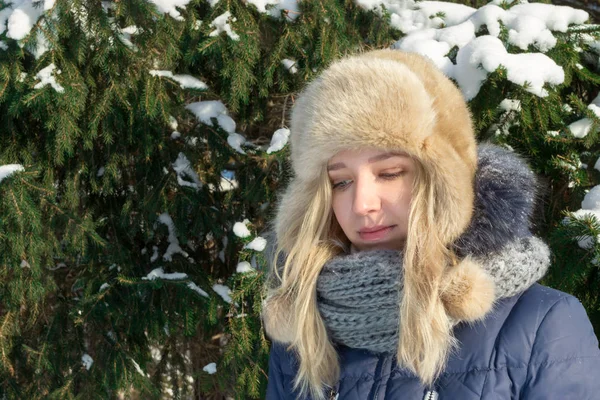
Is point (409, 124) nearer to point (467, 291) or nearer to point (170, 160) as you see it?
point (467, 291)

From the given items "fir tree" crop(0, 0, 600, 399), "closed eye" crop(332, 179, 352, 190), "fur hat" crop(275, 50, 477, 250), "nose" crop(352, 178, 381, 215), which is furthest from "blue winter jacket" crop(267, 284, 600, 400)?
"fir tree" crop(0, 0, 600, 399)

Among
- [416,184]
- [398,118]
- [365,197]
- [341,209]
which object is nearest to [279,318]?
[341,209]

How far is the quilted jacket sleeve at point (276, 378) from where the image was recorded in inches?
83.3

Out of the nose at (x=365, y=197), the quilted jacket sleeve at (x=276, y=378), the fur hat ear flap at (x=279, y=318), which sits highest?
the nose at (x=365, y=197)

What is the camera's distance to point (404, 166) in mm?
1747

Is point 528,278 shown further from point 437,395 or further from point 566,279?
point 566,279

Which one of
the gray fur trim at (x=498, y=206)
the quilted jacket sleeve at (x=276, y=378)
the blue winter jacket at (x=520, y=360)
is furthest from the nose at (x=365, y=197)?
the quilted jacket sleeve at (x=276, y=378)

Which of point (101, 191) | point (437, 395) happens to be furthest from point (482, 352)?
point (101, 191)

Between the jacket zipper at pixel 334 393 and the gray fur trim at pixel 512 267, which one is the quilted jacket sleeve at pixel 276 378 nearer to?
the jacket zipper at pixel 334 393

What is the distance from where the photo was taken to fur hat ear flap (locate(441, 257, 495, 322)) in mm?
1524

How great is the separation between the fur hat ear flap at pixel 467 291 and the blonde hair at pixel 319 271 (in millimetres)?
31

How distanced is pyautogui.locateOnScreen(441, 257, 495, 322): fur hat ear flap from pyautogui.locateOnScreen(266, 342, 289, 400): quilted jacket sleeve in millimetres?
749

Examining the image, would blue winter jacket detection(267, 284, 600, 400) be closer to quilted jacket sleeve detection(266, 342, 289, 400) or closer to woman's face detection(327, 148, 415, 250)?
woman's face detection(327, 148, 415, 250)

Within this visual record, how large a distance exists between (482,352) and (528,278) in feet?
0.74
